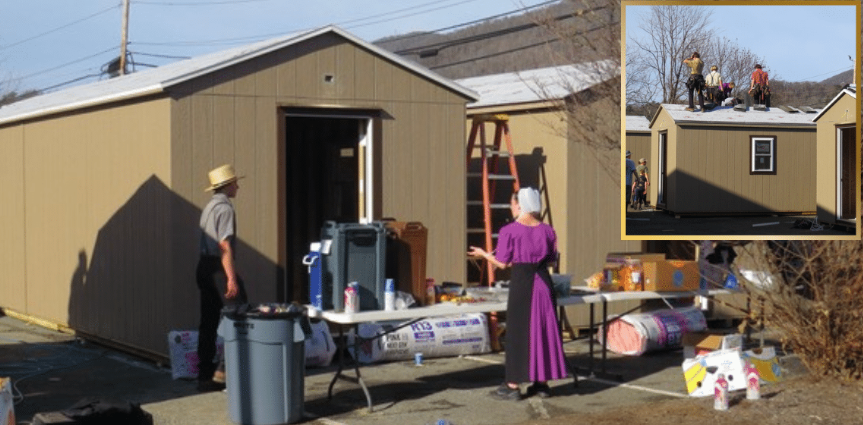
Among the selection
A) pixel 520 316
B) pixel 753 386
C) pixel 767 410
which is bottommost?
pixel 767 410

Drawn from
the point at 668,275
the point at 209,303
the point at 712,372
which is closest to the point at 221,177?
the point at 209,303

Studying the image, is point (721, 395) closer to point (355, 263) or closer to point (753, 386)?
point (753, 386)

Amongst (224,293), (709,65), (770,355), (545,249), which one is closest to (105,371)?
(224,293)

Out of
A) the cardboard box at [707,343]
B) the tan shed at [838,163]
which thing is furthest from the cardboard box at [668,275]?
the tan shed at [838,163]

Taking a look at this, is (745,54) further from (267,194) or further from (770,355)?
(267,194)

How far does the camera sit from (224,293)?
10289 mm

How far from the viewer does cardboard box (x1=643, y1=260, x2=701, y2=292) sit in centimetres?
1105

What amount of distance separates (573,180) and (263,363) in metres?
5.99

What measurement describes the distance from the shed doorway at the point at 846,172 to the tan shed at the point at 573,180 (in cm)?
985

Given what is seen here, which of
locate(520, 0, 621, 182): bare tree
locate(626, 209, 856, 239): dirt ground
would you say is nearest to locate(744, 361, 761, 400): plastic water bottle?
locate(520, 0, 621, 182): bare tree

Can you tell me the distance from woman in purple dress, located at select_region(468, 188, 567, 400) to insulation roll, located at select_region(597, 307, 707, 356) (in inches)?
113

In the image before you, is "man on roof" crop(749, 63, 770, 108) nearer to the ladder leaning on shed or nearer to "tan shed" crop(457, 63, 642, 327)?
"tan shed" crop(457, 63, 642, 327)

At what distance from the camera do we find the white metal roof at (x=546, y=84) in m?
13.6

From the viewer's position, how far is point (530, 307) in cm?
972
